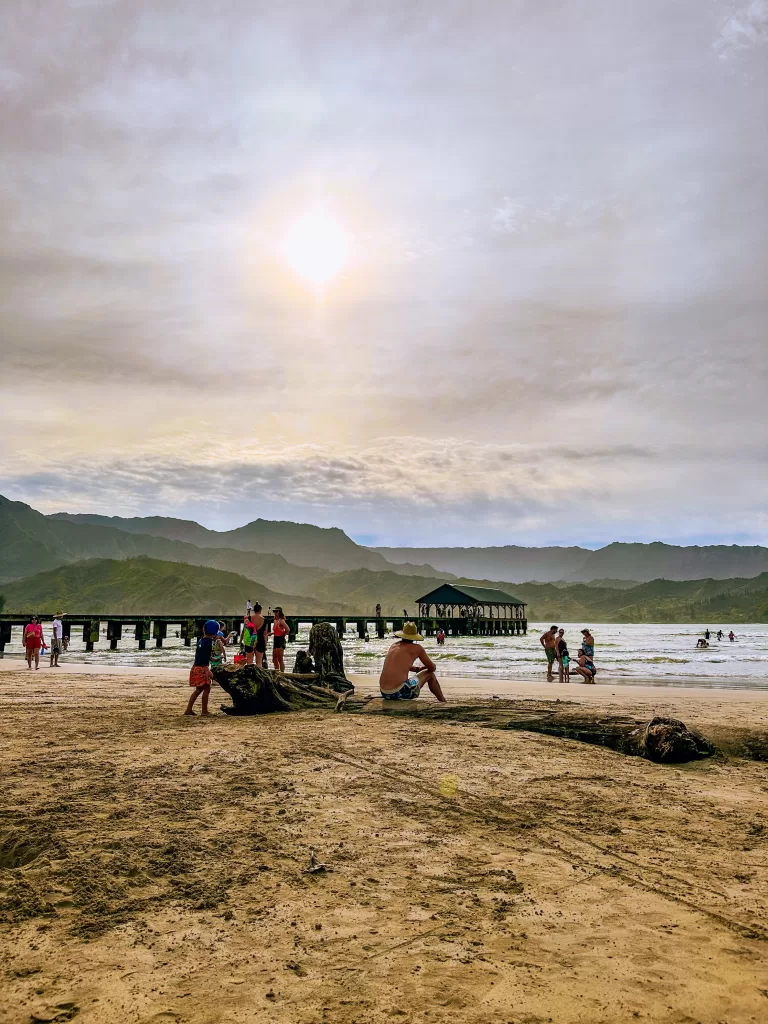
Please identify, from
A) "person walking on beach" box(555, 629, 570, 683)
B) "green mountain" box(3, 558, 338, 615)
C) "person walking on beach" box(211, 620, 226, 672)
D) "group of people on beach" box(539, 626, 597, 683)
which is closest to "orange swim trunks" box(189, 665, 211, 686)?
"person walking on beach" box(211, 620, 226, 672)

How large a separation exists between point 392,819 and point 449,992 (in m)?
2.23

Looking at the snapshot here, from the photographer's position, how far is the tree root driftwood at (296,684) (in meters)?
10.5

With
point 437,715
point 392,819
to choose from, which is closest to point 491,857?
point 392,819

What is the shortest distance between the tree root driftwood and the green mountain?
5571 inches

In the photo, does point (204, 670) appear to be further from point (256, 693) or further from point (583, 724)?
point (583, 724)

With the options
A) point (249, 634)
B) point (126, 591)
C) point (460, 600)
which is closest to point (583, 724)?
point (249, 634)

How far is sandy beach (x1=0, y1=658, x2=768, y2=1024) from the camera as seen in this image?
2748 millimetres

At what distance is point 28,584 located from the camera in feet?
555

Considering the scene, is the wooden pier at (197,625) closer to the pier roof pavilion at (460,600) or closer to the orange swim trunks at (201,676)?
the pier roof pavilion at (460,600)

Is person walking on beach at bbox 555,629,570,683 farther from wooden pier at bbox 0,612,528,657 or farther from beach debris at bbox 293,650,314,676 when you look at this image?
beach debris at bbox 293,650,314,676

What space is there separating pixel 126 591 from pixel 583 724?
165 meters

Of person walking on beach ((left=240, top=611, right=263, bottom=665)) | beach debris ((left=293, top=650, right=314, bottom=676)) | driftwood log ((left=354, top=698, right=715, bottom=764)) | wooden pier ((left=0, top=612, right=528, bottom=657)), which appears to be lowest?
wooden pier ((left=0, top=612, right=528, bottom=657))

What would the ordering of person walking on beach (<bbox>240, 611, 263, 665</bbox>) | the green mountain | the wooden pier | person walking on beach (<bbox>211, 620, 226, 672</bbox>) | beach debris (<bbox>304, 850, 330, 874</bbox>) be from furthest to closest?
the green mountain
the wooden pier
person walking on beach (<bbox>240, 611, 263, 665</bbox>)
person walking on beach (<bbox>211, 620, 226, 672</bbox>)
beach debris (<bbox>304, 850, 330, 874</bbox>)

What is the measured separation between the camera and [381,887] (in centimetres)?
377
